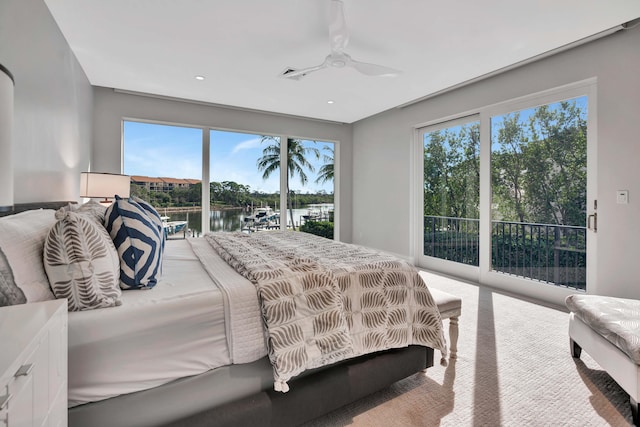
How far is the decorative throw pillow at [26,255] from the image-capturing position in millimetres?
996

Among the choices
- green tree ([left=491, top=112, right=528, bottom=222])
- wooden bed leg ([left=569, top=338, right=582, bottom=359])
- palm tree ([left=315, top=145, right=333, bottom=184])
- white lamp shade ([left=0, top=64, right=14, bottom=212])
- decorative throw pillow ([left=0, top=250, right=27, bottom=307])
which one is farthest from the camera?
palm tree ([left=315, top=145, right=333, bottom=184])

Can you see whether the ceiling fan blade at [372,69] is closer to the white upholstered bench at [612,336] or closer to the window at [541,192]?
the window at [541,192]

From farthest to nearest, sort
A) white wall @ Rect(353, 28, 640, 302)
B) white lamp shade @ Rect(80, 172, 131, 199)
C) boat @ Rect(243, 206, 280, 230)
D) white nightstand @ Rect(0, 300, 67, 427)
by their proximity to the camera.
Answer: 1. boat @ Rect(243, 206, 280, 230)
2. white lamp shade @ Rect(80, 172, 131, 199)
3. white wall @ Rect(353, 28, 640, 302)
4. white nightstand @ Rect(0, 300, 67, 427)

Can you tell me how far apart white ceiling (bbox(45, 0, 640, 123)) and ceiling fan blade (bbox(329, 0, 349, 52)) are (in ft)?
0.33

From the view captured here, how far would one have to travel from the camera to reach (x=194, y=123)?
464 centimetres

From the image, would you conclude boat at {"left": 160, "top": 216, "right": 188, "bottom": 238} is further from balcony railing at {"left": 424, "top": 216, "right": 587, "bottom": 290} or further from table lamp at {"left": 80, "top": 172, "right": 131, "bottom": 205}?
balcony railing at {"left": 424, "top": 216, "right": 587, "bottom": 290}

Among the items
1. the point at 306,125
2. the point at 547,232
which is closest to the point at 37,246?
the point at 547,232

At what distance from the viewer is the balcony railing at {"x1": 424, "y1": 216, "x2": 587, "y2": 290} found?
3131 mm

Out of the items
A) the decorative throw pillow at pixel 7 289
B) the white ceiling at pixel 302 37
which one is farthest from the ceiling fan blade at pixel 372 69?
the decorative throw pillow at pixel 7 289

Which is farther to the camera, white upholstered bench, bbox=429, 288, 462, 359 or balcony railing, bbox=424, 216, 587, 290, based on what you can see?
balcony railing, bbox=424, 216, 587, 290

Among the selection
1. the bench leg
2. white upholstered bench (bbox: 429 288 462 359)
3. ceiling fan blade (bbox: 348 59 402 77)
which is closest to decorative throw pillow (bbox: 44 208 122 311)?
white upholstered bench (bbox: 429 288 462 359)

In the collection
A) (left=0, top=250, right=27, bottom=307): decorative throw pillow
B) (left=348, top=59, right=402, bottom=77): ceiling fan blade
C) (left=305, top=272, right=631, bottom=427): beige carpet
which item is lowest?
(left=305, top=272, right=631, bottom=427): beige carpet

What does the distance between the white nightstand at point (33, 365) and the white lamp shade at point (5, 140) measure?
30 centimetres

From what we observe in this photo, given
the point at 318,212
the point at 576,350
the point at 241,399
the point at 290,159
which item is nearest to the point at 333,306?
the point at 241,399
